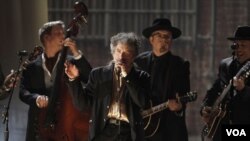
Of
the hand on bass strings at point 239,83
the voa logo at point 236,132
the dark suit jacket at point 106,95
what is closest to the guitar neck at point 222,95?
the hand on bass strings at point 239,83

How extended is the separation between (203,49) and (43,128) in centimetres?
448

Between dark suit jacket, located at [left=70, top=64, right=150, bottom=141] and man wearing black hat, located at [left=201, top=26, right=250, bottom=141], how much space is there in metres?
0.92

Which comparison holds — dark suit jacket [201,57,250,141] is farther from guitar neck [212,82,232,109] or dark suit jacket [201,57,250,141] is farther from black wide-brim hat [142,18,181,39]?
black wide-brim hat [142,18,181,39]

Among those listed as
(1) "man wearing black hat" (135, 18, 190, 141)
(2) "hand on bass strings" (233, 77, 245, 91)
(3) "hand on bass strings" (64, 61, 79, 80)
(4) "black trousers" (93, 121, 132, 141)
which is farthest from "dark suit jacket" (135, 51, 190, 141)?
(3) "hand on bass strings" (64, 61, 79, 80)

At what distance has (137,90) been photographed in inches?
190

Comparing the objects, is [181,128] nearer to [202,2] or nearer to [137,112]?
[137,112]

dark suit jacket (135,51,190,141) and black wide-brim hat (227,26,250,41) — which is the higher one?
black wide-brim hat (227,26,250,41)

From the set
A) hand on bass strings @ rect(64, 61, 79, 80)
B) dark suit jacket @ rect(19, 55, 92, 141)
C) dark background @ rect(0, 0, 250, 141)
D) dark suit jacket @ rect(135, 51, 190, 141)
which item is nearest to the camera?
hand on bass strings @ rect(64, 61, 79, 80)

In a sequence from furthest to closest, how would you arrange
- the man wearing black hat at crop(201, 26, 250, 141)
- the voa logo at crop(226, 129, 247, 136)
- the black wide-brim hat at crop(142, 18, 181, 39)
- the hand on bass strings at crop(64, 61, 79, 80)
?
1. the black wide-brim hat at crop(142, 18, 181, 39)
2. the man wearing black hat at crop(201, 26, 250, 141)
3. the voa logo at crop(226, 129, 247, 136)
4. the hand on bass strings at crop(64, 61, 79, 80)

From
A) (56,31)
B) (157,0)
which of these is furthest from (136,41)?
(157,0)

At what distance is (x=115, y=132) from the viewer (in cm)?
482

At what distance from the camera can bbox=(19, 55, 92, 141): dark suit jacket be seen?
566 cm

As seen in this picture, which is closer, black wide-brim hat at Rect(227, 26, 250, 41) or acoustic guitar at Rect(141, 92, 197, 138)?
acoustic guitar at Rect(141, 92, 197, 138)

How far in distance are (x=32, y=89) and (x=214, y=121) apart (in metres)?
1.50
